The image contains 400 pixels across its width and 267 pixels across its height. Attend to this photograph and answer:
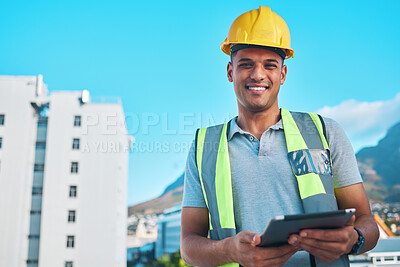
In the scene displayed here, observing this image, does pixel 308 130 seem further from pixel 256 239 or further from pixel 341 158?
pixel 256 239

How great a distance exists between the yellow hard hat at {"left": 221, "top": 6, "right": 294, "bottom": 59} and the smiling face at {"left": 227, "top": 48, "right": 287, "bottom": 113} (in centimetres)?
4

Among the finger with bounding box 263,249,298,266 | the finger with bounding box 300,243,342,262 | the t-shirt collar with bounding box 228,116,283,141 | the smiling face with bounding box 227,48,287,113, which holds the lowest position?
the finger with bounding box 263,249,298,266

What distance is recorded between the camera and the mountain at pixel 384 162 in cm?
5734

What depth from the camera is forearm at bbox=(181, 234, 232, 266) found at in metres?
1.14

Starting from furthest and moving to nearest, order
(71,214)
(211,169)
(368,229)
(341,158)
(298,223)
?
1. (71,214)
2. (211,169)
3. (341,158)
4. (368,229)
5. (298,223)

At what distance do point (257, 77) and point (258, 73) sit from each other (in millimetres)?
16

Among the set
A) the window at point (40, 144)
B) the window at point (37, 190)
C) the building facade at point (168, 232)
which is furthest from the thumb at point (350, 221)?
the building facade at point (168, 232)

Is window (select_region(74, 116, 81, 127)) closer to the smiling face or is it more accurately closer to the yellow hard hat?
the yellow hard hat

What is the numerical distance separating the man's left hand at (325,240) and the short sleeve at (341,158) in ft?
0.84

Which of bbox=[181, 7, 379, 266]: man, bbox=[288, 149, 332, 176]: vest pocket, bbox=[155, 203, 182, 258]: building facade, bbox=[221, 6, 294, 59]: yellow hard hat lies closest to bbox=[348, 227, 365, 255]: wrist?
bbox=[181, 7, 379, 266]: man

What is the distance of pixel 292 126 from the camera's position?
1.35 meters

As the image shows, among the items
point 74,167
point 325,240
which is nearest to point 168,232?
point 74,167

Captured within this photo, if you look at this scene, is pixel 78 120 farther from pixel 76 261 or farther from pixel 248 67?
pixel 248 67

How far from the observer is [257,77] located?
1.31 m
